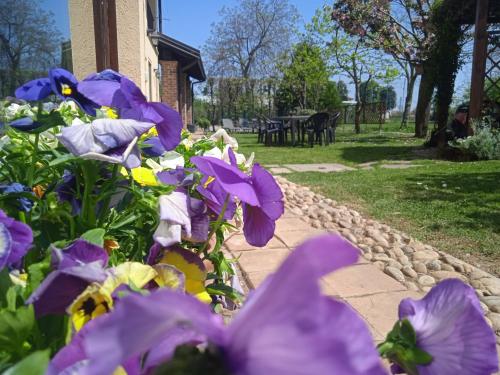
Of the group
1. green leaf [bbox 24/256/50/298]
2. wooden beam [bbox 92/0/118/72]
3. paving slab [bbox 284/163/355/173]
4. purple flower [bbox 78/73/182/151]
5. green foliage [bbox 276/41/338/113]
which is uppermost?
green foliage [bbox 276/41/338/113]

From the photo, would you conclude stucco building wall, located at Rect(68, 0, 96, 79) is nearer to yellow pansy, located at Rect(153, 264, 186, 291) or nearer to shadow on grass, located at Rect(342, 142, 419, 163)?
yellow pansy, located at Rect(153, 264, 186, 291)

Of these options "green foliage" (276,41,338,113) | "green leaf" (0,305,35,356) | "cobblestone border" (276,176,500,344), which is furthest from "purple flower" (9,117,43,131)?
"green foliage" (276,41,338,113)

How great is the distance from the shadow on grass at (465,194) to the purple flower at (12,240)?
4017 millimetres

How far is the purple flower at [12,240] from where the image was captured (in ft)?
1.37

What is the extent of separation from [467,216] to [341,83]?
158 ft

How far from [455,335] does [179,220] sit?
0.34 meters

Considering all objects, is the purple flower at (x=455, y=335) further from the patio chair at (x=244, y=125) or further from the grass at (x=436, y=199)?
the patio chair at (x=244, y=125)

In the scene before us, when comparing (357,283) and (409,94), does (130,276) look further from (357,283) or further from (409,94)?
(409,94)

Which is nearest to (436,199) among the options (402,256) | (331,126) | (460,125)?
(402,256)

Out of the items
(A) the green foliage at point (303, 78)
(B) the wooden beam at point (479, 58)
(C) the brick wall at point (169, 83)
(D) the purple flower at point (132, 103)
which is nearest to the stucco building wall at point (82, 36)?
(D) the purple flower at point (132, 103)

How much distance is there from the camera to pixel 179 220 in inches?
23.1

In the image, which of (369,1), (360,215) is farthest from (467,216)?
(369,1)

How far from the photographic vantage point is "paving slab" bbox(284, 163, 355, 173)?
26.4 feet

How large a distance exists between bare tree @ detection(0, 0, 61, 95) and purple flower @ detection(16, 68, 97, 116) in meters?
2.09
